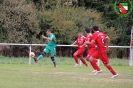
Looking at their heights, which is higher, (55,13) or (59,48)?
(55,13)

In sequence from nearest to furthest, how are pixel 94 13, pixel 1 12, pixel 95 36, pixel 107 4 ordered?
pixel 95 36 < pixel 1 12 < pixel 94 13 < pixel 107 4

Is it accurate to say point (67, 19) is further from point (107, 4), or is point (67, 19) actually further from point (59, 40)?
point (107, 4)

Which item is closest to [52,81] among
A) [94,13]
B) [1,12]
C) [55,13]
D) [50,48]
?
[50,48]

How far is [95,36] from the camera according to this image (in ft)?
60.0

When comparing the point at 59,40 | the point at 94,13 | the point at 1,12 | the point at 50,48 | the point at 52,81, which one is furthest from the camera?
the point at 94,13

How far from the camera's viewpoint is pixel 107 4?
5356cm

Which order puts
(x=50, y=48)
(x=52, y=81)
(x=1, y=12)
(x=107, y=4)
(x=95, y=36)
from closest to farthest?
(x=52, y=81) < (x=95, y=36) < (x=50, y=48) < (x=1, y=12) < (x=107, y=4)

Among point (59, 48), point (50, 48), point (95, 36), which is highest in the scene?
point (95, 36)

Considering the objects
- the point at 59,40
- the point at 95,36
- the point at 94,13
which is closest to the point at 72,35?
the point at 59,40

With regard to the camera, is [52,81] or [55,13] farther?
[55,13]

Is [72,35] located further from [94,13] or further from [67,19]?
[94,13]

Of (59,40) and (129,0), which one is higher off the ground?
(129,0)

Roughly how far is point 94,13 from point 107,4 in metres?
5.30

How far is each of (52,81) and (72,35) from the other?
2919 cm
